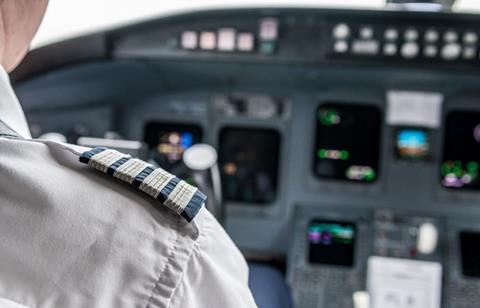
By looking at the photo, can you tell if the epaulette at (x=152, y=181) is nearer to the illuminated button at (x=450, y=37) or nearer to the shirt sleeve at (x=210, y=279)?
the shirt sleeve at (x=210, y=279)

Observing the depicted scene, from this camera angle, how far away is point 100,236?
0.47m

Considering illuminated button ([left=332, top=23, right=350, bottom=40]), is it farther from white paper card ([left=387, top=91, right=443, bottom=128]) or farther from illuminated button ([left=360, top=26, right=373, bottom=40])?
white paper card ([left=387, top=91, right=443, bottom=128])

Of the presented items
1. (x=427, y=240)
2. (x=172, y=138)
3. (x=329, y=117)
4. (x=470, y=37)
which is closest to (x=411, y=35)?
(x=470, y=37)

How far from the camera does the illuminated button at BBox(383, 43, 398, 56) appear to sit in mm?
1837

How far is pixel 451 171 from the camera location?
2.08 m

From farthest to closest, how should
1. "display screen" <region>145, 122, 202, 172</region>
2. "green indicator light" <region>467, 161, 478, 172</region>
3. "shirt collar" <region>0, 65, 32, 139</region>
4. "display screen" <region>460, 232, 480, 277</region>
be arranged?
"display screen" <region>145, 122, 202, 172</region>, "green indicator light" <region>467, 161, 478, 172</region>, "display screen" <region>460, 232, 480, 277</region>, "shirt collar" <region>0, 65, 32, 139</region>

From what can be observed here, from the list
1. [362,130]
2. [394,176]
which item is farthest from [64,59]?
[394,176]

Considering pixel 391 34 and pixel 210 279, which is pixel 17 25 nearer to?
pixel 210 279

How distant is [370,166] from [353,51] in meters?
0.46

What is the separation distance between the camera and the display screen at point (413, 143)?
2.07 meters

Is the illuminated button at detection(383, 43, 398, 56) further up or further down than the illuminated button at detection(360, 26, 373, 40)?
further down

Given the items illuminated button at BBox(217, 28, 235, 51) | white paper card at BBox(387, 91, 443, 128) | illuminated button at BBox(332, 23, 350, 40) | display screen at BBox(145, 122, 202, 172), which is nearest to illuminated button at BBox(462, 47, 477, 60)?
white paper card at BBox(387, 91, 443, 128)

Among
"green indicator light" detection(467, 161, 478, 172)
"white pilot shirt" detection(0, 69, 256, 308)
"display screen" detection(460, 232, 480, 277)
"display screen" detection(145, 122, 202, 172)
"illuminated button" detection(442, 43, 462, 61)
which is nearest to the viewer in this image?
"white pilot shirt" detection(0, 69, 256, 308)

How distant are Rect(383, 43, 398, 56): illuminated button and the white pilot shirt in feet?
4.77
